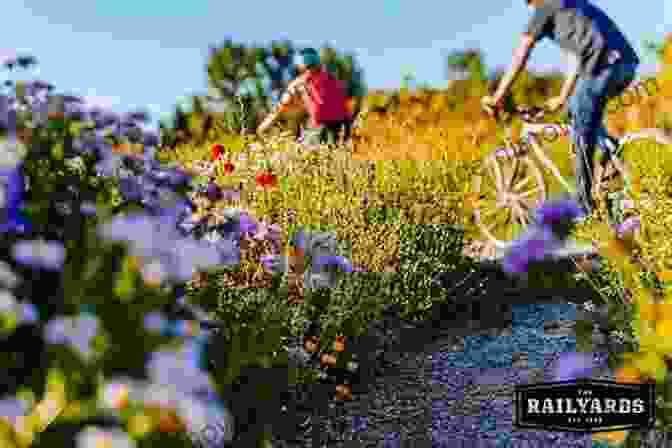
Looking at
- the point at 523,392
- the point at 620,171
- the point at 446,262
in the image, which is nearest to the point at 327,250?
the point at 523,392

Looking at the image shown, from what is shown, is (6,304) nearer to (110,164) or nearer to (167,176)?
(110,164)

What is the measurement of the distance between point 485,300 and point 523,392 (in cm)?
167

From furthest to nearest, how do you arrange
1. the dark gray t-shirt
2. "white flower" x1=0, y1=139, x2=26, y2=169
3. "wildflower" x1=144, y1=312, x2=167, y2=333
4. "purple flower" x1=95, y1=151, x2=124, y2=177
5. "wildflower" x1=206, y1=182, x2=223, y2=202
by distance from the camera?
the dark gray t-shirt
"wildflower" x1=206, y1=182, x2=223, y2=202
"purple flower" x1=95, y1=151, x2=124, y2=177
"white flower" x1=0, y1=139, x2=26, y2=169
"wildflower" x1=144, y1=312, x2=167, y2=333

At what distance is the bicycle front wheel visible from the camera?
20.9 ft


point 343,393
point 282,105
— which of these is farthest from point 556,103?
point 343,393

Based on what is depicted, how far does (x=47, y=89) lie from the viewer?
2354 mm

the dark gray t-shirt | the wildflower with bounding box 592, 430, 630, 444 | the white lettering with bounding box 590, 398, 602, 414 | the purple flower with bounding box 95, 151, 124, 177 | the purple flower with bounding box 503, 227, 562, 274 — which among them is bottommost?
the wildflower with bounding box 592, 430, 630, 444

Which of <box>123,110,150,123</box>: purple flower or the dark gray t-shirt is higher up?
the dark gray t-shirt

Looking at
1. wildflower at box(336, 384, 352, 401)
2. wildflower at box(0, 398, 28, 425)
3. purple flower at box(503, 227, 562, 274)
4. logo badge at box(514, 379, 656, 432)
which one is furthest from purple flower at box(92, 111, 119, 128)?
purple flower at box(503, 227, 562, 274)

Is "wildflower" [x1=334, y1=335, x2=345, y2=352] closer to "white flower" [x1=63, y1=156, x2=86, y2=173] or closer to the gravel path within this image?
the gravel path

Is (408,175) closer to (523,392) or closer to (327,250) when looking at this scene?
(327,250)

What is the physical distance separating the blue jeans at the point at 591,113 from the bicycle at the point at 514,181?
0.33 meters

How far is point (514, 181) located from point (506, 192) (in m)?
0.10

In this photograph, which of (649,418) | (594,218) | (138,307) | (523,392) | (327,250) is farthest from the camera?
(594,218)
